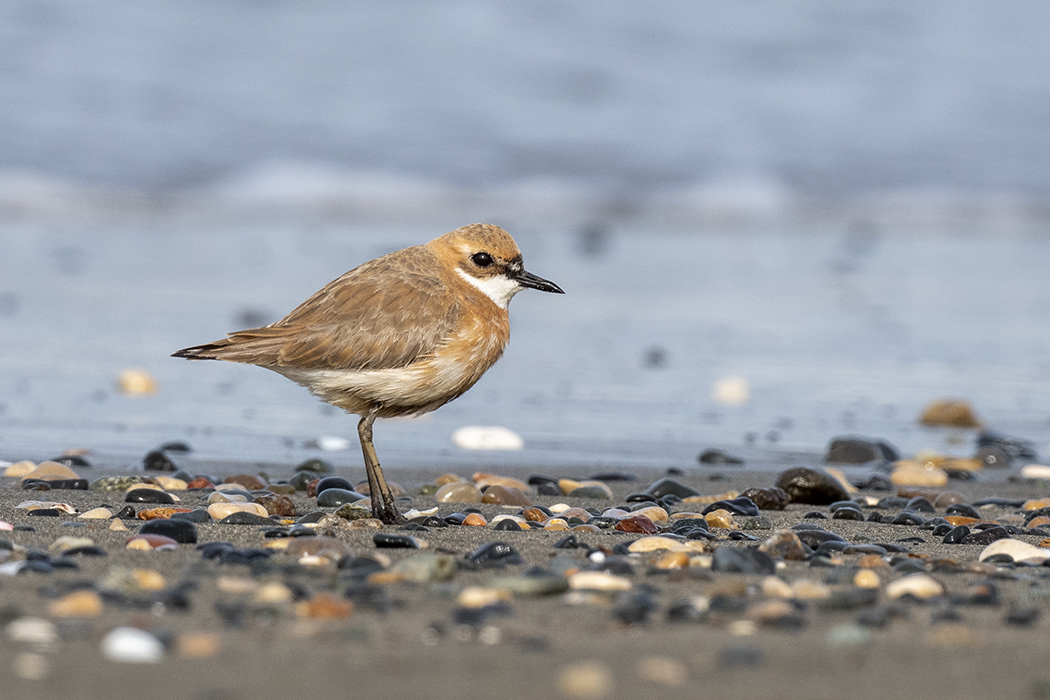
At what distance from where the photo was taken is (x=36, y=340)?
32.4 feet

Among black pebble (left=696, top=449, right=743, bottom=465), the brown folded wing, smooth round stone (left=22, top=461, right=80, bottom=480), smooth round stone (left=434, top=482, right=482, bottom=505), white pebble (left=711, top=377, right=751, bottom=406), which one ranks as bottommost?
smooth round stone (left=434, top=482, right=482, bottom=505)

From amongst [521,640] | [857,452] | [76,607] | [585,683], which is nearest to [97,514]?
[76,607]

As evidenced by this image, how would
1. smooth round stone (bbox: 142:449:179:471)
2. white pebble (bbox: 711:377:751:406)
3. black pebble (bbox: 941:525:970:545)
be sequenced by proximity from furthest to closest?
1. white pebble (bbox: 711:377:751:406)
2. smooth round stone (bbox: 142:449:179:471)
3. black pebble (bbox: 941:525:970:545)

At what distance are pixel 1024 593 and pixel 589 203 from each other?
568 inches

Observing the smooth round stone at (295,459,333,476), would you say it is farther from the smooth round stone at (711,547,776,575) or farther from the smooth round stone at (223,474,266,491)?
the smooth round stone at (711,547,776,575)

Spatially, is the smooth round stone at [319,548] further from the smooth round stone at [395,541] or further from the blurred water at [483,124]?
the blurred water at [483,124]

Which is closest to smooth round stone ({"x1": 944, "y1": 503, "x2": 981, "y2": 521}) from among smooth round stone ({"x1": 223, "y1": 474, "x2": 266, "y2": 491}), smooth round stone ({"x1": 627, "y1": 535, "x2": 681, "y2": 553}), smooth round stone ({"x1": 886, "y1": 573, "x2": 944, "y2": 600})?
smooth round stone ({"x1": 627, "y1": 535, "x2": 681, "y2": 553})

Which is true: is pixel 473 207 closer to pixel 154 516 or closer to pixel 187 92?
pixel 187 92

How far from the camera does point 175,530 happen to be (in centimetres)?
452

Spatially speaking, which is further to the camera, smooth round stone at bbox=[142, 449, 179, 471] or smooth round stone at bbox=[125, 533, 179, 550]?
smooth round stone at bbox=[142, 449, 179, 471]

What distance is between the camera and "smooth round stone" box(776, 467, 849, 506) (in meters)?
6.23

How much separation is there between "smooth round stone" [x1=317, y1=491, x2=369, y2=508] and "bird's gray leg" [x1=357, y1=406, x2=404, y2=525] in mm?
269

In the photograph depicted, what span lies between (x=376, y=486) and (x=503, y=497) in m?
0.74

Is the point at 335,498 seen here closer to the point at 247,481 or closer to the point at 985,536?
the point at 247,481
